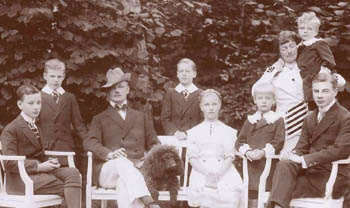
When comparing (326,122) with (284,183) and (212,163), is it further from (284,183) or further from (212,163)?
(212,163)

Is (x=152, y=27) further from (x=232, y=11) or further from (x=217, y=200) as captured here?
(x=217, y=200)

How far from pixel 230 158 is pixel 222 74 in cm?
270

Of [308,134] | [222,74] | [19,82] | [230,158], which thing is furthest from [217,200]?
[222,74]

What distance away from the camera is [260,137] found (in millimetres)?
6238

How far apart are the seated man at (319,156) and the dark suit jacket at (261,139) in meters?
0.39

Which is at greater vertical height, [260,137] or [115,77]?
[115,77]

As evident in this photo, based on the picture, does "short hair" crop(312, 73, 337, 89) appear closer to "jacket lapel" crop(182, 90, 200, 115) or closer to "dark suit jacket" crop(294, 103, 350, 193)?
"dark suit jacket" crop(294, 103, 350, 193)

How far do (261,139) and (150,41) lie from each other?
2.13 metres

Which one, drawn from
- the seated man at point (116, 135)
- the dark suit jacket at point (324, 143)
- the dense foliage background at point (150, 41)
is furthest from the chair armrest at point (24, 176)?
the dark suit jacket at point (324, 143)

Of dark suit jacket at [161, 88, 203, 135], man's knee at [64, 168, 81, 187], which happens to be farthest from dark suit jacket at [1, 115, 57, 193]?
dark suit jacket at [161, 88, 203, 135]

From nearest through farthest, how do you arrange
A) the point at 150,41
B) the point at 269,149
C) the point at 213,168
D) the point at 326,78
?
the point at 326,78, the point at 269,149, the point at 213,168, the point at 150,41

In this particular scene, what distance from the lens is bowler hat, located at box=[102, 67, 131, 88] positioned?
664cm

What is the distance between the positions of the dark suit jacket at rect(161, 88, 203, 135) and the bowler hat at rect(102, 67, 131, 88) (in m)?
0.62

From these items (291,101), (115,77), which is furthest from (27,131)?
(291,101)
